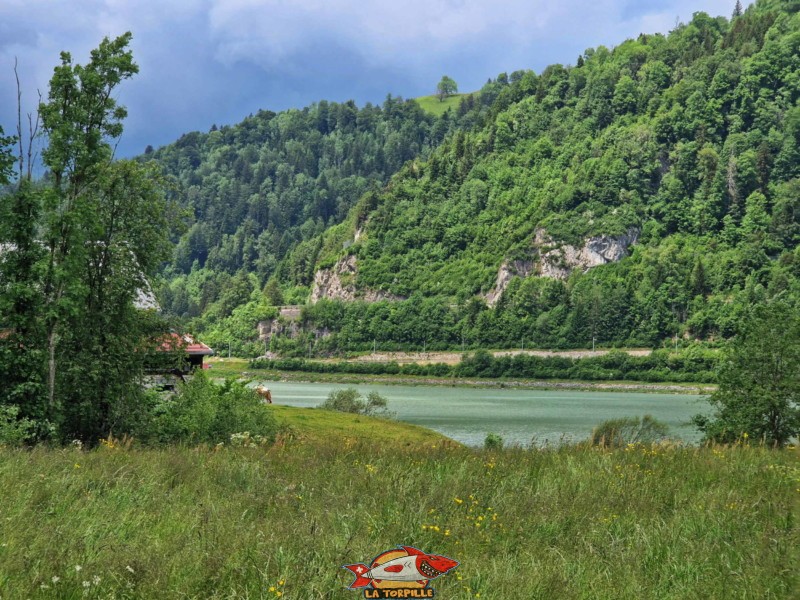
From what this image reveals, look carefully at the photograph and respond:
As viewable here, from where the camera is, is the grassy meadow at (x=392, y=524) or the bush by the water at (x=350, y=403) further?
the bush by the water at (x=350, y=403)

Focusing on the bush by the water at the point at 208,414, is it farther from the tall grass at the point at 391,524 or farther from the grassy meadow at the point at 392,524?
the tall grass at the point at 391,524

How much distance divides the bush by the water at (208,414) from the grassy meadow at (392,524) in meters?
14.0

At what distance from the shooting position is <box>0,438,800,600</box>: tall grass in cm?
570

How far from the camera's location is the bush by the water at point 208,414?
83.6 feet

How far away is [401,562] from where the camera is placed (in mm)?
4469

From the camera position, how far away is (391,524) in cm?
717

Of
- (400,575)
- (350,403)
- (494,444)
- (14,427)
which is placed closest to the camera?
(400,575)

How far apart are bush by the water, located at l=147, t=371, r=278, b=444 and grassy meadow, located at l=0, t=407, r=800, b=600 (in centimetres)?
1403

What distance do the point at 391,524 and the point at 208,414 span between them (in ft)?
69.2

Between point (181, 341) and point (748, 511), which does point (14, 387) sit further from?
point (748, 511)

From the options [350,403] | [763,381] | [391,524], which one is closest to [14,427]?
[391,524]

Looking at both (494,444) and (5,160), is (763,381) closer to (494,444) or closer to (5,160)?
(494,444)

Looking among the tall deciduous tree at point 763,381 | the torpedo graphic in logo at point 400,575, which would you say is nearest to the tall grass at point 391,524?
the torpedo graphic in logo at point 400,575

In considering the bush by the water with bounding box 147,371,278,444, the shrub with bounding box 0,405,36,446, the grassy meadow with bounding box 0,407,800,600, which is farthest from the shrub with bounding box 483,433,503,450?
the shrub with bounding box 0,405,36,446
